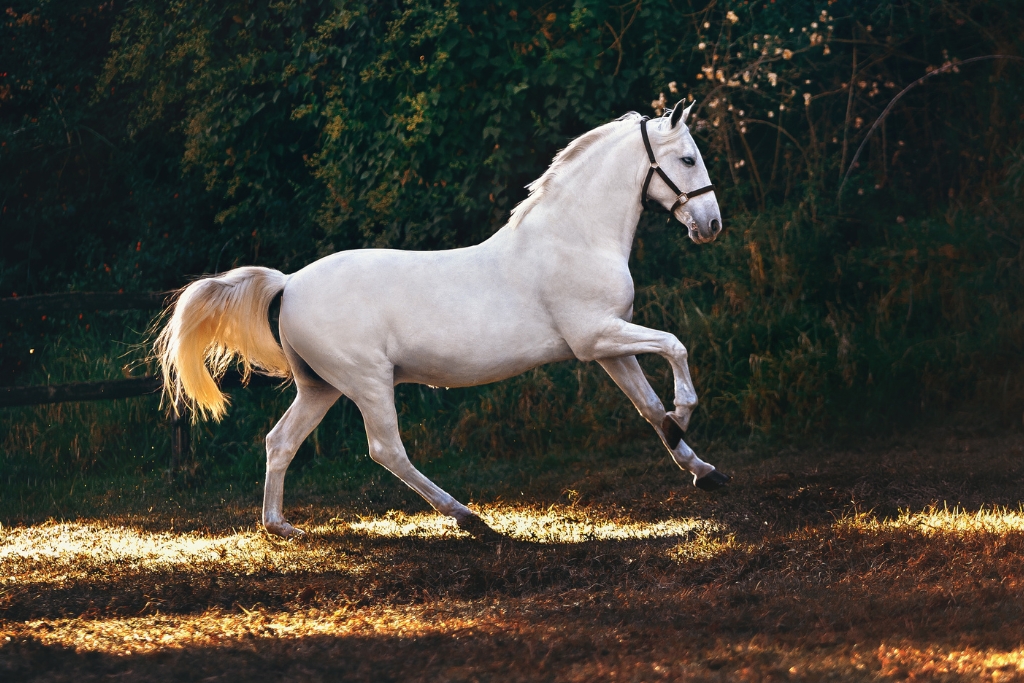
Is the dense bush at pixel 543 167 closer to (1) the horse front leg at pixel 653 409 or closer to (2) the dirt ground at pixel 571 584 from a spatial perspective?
(2) the dirt ground at pixel 571 584

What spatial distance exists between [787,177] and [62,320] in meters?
7.13

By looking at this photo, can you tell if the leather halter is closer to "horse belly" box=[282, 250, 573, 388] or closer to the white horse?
the white horse

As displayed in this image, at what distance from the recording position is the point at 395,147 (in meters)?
9.57

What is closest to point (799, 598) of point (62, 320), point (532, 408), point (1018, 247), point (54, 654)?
point (54, 654)

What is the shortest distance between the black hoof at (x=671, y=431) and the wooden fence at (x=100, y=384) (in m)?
3.69

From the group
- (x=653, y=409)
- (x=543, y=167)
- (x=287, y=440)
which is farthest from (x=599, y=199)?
(x=543, y=167)

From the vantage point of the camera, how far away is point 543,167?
998 centimetres

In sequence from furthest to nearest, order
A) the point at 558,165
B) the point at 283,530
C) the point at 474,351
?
the point at 558,165 → the point at 283,530 → the point at 474,351

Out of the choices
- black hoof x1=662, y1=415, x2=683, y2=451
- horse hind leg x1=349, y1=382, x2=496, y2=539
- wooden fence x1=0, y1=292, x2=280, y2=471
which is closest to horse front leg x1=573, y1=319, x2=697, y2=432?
black hoof x1=662, y1=415, x2=683, y2=451

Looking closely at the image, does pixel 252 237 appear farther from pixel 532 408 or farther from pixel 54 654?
pixel 54 654

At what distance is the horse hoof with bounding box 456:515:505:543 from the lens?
5.56m

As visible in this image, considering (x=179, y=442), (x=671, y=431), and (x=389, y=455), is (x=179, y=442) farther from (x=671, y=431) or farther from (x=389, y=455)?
(x=671, y=431)

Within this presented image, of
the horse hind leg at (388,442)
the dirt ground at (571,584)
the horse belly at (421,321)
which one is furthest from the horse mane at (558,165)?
the dirt ground at (571,584)

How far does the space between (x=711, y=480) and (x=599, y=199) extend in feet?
5.32
